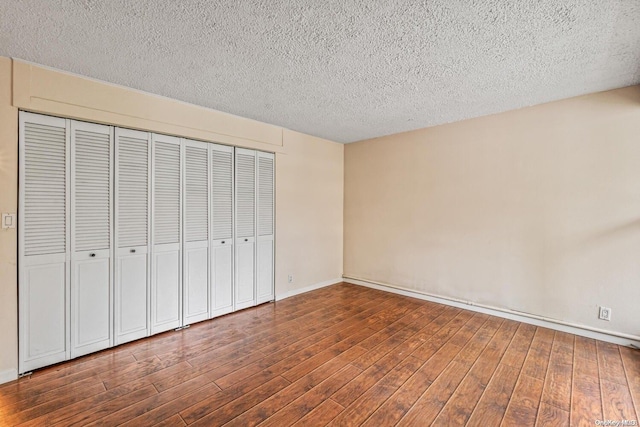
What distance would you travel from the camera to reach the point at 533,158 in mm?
3307

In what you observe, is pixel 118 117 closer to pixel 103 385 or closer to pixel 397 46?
pixel 103 385

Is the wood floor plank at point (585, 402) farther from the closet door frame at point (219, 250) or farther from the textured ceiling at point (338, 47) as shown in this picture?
the closet door frame at point (219, 250)

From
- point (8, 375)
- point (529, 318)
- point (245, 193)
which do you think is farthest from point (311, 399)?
point (529, 318)

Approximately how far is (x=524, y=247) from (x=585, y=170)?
100 cm

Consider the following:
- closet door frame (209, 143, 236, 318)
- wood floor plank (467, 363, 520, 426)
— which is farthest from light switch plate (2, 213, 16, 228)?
wood floor plank (467, 363, 520, 426)

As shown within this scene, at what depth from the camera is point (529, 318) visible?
334cm

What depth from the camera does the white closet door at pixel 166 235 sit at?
3018 millimetres

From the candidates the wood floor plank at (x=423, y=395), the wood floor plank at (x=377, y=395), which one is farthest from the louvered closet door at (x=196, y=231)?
the wood floor plank at (x=423, y=395)

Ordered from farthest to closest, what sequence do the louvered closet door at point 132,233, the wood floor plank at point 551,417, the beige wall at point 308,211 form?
the beige wall at point 308,211 → the louvered closet door at point 132,233 → the wood floor plank at point 551,417

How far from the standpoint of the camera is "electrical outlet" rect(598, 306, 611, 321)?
288cm

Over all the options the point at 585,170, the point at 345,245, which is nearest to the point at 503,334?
the point at 585,170

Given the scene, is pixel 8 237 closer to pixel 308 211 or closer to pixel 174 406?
pixel 174 406

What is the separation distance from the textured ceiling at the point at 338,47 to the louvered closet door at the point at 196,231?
633 millimetres

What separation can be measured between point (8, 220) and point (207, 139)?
1.82m
